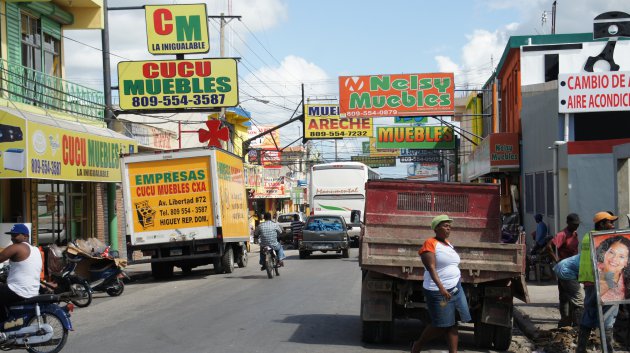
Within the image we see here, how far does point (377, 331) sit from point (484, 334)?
1.46 m

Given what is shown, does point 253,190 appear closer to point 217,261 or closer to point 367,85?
point 367,85

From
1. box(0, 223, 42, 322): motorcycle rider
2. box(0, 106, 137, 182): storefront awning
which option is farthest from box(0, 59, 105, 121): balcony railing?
box(0, 223, 42, 322): motorcycle rider

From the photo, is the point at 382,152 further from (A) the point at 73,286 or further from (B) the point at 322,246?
(A) the point at 73,286

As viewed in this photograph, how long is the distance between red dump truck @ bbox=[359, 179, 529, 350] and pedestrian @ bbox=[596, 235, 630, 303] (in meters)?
1.32

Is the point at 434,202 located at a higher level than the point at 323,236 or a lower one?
higher

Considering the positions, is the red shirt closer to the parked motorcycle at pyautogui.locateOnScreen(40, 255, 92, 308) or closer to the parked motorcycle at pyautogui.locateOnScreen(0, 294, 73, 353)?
the parked motorcycle at pyautogui.locateOnScreen(0, 294, 73, 353)

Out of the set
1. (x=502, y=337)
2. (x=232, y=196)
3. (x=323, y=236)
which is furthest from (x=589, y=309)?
(x=323, y=236)

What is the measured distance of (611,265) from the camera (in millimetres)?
9039

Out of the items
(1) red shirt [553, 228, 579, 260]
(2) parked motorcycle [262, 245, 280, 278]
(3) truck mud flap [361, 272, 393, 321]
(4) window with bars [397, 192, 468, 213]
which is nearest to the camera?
(3) truck mud flap [361, 272, 393, 321]

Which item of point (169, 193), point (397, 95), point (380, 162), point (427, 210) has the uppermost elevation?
point (397, 95)

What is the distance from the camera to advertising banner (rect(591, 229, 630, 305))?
898 cm

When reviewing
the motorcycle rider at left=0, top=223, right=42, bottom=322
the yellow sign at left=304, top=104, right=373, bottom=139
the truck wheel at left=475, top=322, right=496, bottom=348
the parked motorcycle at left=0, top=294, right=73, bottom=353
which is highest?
the yellow sign at left=304, top=104, right=373, bottom=139

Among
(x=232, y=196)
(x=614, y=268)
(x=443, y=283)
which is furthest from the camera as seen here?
(x=232, y=196)

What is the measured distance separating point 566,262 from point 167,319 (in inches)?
269
